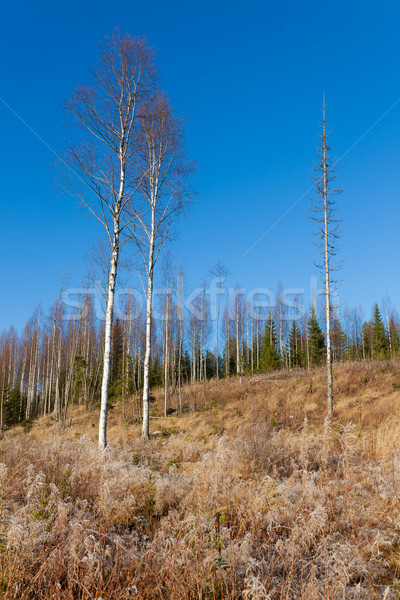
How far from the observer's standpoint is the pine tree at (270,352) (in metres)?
31.5

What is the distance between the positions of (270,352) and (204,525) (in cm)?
3072

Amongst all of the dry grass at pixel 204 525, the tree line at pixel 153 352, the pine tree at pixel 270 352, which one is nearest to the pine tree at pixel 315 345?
the tree line at pixel 153 352

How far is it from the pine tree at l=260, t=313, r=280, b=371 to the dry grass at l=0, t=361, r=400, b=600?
2445 centimetres

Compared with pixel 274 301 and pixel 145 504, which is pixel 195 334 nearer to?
pixel 274 301

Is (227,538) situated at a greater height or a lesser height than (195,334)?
lesser

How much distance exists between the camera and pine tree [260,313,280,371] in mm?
31539

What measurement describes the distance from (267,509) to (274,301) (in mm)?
39193

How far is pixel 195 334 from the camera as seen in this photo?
3089cm

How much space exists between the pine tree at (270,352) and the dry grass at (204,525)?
80.2 ft

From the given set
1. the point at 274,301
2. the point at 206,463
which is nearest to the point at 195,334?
the point at 274,301

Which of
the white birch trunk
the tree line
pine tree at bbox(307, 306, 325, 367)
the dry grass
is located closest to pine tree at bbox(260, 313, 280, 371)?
the tree line

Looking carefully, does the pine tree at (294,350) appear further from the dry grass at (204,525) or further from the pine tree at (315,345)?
the dry grass at (204,525)

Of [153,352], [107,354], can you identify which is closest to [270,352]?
[153,352]

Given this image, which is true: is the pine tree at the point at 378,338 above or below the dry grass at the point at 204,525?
above
